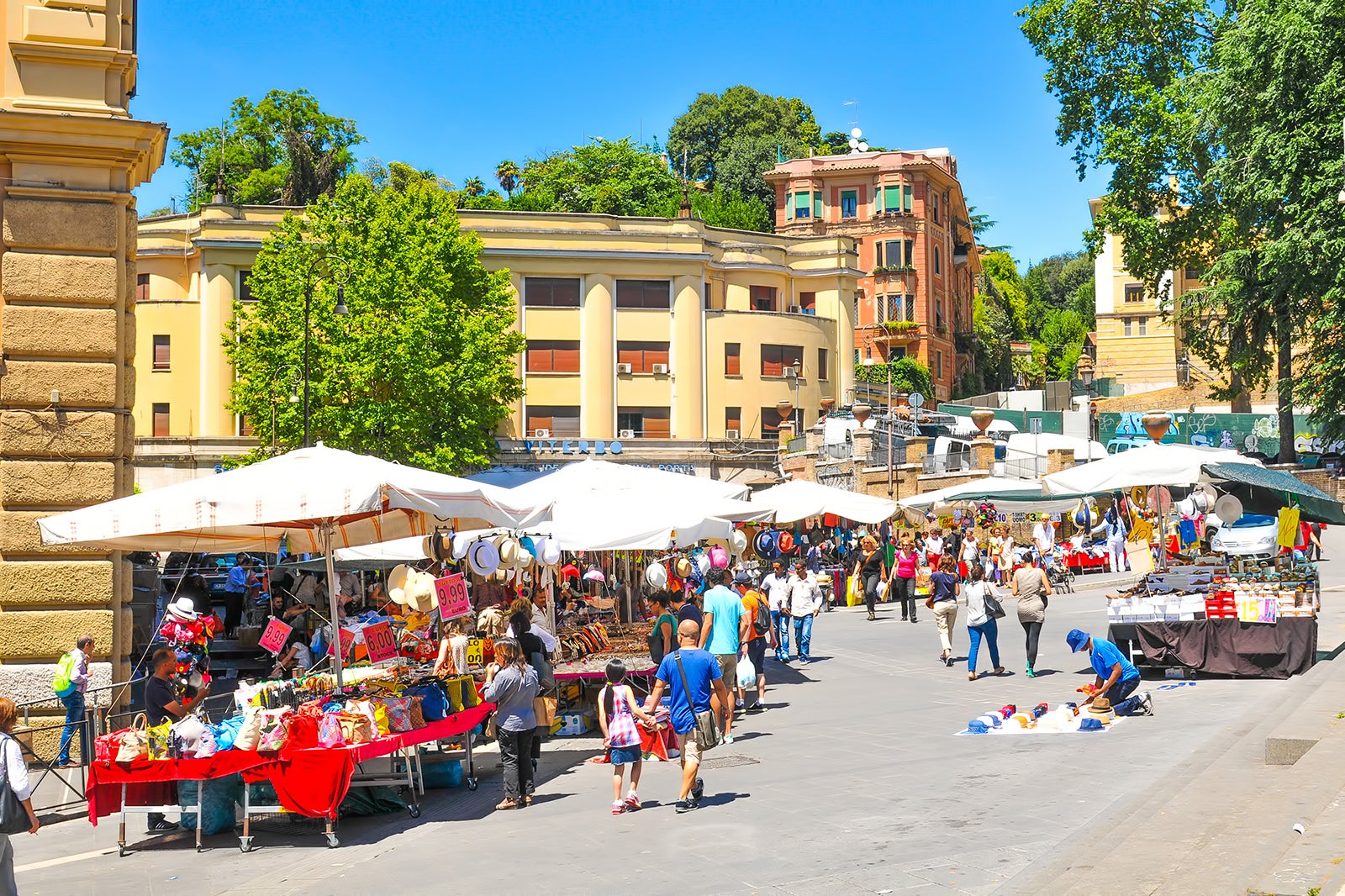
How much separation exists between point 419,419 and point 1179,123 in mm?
25590

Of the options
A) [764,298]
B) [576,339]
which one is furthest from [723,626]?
[764,298]

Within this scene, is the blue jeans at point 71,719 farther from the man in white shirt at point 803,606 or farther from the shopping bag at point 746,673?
the man in white shirt at point 803,606

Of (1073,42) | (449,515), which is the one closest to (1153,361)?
(1073,42)

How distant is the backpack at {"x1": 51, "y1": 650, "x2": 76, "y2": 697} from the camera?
45.1 ft

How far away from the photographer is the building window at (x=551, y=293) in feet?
179

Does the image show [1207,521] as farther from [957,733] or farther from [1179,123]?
[957,733]

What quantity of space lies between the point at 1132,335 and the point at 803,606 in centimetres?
6183

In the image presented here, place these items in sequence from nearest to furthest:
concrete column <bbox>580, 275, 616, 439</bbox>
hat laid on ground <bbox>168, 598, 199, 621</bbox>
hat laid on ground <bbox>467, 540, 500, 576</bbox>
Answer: hat laid on ground <bbox>467, 540, 500, 576</bbox> < hat laid on ground <bbox>168, 598, 199, 621</bbox> < concrete column <bbox>580, 275, 616, 439</bbox>

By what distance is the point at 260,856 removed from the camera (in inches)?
412

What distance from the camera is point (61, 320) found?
14961mm

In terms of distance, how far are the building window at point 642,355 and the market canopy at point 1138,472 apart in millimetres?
35512

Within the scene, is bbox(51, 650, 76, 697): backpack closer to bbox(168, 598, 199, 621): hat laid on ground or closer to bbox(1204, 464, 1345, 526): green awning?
bbox(168, 598, 199, 621): hat laid on ground

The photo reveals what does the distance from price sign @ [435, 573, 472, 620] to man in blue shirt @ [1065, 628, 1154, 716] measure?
6.69 meters

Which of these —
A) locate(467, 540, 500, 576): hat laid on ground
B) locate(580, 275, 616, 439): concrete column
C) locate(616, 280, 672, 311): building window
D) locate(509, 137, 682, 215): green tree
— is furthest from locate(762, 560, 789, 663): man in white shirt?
locate(509, 137, 682, 215): green tree
